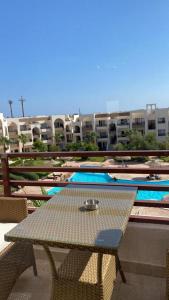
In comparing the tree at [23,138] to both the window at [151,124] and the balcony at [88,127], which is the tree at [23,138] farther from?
the window at [151,124]

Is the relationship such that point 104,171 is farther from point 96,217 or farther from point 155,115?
point 155,115

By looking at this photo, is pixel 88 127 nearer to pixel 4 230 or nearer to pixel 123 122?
pixel 123 122

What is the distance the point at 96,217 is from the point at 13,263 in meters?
0.80

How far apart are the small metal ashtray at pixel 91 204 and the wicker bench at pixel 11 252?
611 millimetres

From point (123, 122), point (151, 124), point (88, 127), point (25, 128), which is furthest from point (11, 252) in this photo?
point (88, 127)

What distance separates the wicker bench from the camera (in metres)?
1.94

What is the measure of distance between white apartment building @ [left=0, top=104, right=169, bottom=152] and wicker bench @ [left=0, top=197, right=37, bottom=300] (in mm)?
33144

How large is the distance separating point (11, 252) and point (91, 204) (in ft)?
2.50

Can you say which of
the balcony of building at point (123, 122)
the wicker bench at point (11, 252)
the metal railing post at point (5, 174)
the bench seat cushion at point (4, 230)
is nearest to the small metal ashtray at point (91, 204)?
the wicker bench at point (11, 252)

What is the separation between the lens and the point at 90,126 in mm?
39219

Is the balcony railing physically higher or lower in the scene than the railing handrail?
lower

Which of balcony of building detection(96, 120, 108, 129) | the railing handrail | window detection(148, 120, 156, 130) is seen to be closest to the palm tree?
balcony of building detection(96, 120, 108, 129)

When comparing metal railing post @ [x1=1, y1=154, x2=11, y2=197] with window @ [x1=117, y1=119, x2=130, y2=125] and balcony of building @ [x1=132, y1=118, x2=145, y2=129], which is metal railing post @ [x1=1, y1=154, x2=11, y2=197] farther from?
window @ [x1=117, y1=119, x2=130, y2=125]

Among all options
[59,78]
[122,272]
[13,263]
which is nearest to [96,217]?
[13,263]
